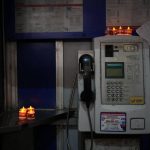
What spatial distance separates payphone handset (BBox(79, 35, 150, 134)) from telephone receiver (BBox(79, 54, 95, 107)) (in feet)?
0.10

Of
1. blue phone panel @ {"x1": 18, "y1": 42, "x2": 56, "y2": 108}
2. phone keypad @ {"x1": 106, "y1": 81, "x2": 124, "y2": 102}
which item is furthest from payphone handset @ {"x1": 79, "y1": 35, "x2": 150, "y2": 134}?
blue phone panel @ {"x1": 18, "y1": 42, "x2": 56, "y2": 108}

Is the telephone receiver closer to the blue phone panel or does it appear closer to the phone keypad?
the phone keypad

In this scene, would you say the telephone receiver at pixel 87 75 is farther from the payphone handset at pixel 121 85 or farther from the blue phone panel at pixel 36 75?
the blue phone panel at pixel 36 75

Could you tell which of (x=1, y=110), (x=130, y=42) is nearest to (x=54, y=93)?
(x=1, y=110)

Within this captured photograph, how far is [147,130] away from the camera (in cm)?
176

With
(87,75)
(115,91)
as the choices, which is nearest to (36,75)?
(87,75)

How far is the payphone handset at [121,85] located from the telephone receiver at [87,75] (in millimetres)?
30

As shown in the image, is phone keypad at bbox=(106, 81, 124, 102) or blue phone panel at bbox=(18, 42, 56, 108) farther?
blue phone panel at bbox=(18, 42, 56, 108)

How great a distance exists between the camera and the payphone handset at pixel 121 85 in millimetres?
1759

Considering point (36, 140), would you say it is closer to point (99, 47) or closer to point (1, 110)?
point (1, 110)

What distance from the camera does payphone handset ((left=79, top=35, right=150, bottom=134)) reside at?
1.76 metres

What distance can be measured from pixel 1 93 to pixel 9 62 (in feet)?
0.78

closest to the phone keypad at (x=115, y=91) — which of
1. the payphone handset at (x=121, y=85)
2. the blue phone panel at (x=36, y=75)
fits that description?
the payphone handset at (x=121, y=85)

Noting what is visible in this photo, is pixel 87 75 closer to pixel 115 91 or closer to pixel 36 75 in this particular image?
pixel 115 91
